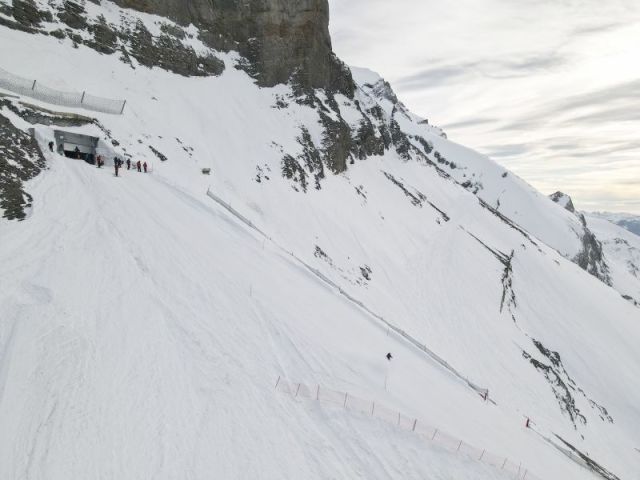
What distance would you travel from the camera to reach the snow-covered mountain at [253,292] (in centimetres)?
909

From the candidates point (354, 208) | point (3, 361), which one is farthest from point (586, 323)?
point (3, 361)

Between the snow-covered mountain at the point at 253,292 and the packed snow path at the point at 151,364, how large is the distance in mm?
61

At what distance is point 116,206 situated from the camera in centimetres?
1688

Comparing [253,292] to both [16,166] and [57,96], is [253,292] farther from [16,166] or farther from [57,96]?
[57,96]

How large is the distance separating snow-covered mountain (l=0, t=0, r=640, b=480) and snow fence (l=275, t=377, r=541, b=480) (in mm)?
145

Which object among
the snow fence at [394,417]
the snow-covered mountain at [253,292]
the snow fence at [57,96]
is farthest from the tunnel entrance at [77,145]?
the snow fence at [394,417]

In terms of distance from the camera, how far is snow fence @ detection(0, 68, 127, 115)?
21625mm

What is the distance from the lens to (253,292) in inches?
599

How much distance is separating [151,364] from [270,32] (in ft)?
137

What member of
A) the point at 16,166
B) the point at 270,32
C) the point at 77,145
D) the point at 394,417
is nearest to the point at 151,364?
the point at 394,417

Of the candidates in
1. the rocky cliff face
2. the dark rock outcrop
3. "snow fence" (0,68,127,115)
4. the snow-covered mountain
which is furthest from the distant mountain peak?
the dark rock outcrop

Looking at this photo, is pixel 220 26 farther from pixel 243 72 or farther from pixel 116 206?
pixel 116 206

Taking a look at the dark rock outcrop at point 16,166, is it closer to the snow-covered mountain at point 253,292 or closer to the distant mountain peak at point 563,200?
the snow-covered mountain at point 253,292

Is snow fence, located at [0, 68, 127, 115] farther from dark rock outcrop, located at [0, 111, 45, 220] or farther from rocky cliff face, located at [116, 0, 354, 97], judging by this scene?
rocky cliff face, located at [116, 0, 354, 97]
